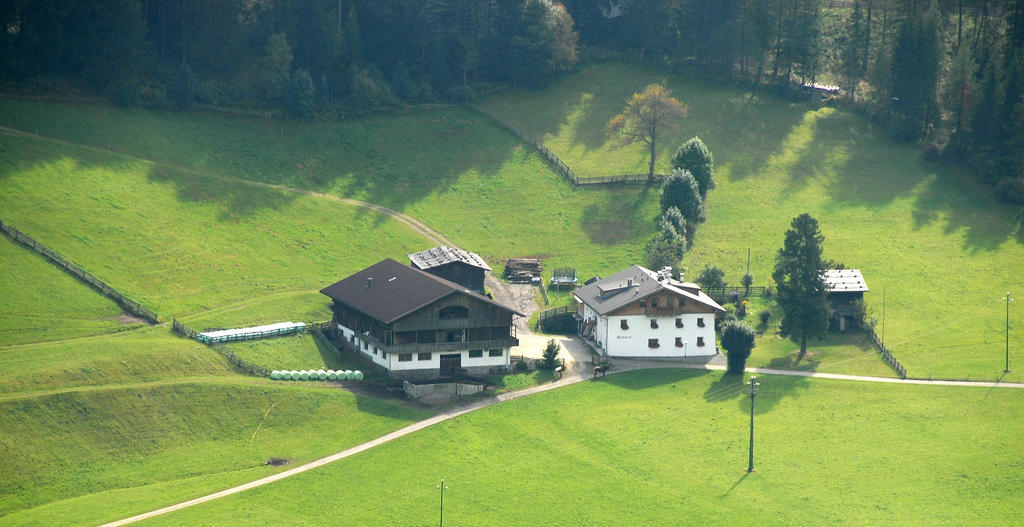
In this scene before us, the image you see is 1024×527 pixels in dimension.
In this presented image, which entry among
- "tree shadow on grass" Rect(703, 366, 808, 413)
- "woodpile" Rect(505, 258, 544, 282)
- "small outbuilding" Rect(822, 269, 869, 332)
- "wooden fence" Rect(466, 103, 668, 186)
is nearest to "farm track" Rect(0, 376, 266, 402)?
"woodpile" Rect(505, 258, 544, 282)

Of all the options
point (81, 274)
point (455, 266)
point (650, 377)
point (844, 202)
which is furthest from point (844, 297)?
point (81, 274)

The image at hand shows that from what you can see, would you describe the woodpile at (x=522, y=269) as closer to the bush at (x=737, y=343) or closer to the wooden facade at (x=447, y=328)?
the wooden facade at (x=447, y=328)

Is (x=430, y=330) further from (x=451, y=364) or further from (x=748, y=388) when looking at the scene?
(x=748, y=388)

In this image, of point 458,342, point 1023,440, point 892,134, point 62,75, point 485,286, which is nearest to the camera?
point 1023,440

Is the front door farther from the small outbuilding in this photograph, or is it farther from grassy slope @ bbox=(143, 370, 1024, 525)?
the small outbuilding

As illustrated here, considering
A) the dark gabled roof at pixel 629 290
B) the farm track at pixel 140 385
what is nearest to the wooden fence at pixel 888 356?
the dark gabled roof at pixel 629 290

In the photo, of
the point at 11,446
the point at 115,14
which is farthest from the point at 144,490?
the point at 115,14

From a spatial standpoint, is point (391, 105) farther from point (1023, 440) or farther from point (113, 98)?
point (1023, 440)
